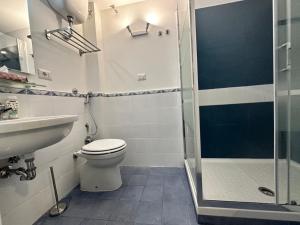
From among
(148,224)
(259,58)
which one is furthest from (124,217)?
(259,58)

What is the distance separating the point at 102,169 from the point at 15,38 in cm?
115

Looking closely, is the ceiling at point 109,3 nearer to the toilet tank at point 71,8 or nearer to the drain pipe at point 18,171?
the toilet tank at point 71,8

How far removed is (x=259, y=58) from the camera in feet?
5.14

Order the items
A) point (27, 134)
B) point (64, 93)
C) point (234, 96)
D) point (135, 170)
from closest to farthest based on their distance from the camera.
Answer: point (27, 134)
point (64, 93)
point (234, 96)
point (135, 170)

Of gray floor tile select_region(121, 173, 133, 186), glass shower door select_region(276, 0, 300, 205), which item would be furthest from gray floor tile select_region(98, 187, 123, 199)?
glass shower door select_region(276, 0, 300, 205)

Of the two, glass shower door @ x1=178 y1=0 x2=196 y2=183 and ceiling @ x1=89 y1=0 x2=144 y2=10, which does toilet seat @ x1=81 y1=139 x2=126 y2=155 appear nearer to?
glass shower door @ x1=178 y1=0 x2=196 y2=183

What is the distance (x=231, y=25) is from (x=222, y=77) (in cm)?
53

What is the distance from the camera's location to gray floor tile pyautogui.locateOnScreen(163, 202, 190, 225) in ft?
3.22

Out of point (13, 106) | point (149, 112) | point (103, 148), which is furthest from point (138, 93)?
point (13, 106)

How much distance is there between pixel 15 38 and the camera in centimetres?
102

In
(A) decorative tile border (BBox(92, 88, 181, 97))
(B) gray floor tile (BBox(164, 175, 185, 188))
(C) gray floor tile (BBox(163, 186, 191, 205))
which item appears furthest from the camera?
(A) decorative tile border (BBox(92, 88, 181, 97))

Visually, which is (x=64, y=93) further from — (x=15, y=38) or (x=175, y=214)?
(x=175, y=214)

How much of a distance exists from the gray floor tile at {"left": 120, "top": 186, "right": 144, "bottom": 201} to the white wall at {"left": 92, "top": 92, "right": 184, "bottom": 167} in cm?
49

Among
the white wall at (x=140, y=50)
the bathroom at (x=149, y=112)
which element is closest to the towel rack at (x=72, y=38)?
the bathroom at (x=149, y=112)
